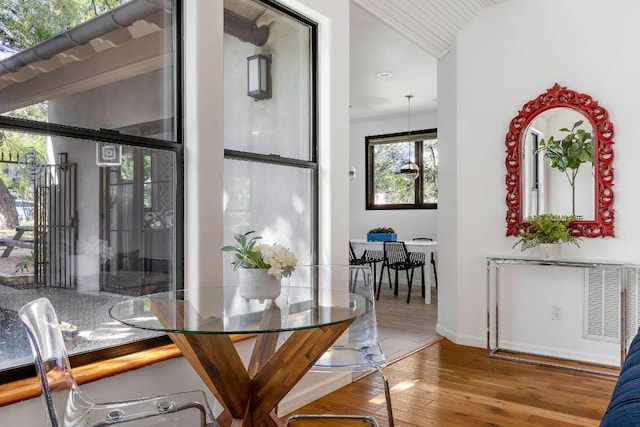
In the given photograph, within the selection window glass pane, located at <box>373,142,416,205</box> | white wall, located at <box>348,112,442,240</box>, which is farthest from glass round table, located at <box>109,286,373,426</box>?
window glass pane, located at <box>373,142,416,205</box>

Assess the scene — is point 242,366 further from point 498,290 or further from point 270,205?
point 498,290

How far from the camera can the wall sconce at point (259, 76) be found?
2896 mm

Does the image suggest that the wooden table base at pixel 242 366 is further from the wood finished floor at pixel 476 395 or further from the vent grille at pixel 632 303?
the vent grille at pixel 632 303

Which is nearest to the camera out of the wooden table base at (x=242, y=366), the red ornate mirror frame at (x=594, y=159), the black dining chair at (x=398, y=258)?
the wooden table base at (x=242, y=366)

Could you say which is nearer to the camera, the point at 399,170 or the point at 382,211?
the point at 399,170

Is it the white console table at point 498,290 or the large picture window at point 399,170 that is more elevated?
the large picture window at point 399,170

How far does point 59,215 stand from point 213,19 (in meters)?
1.19

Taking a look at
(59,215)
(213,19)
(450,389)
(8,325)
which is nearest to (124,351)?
(8,325)

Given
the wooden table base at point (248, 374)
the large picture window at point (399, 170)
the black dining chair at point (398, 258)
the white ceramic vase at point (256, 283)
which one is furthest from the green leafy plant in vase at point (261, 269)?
the large picture window at point (399, 170)

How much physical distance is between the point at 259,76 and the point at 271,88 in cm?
11

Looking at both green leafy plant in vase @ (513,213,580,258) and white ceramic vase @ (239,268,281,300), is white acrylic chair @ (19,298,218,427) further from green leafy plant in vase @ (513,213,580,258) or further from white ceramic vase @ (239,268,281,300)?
green leafy plant in vase @ (513,213,580,258)

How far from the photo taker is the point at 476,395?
313 centimetres

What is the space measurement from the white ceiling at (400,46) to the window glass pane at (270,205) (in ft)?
4.85

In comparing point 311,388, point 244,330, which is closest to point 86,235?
point 244,330
